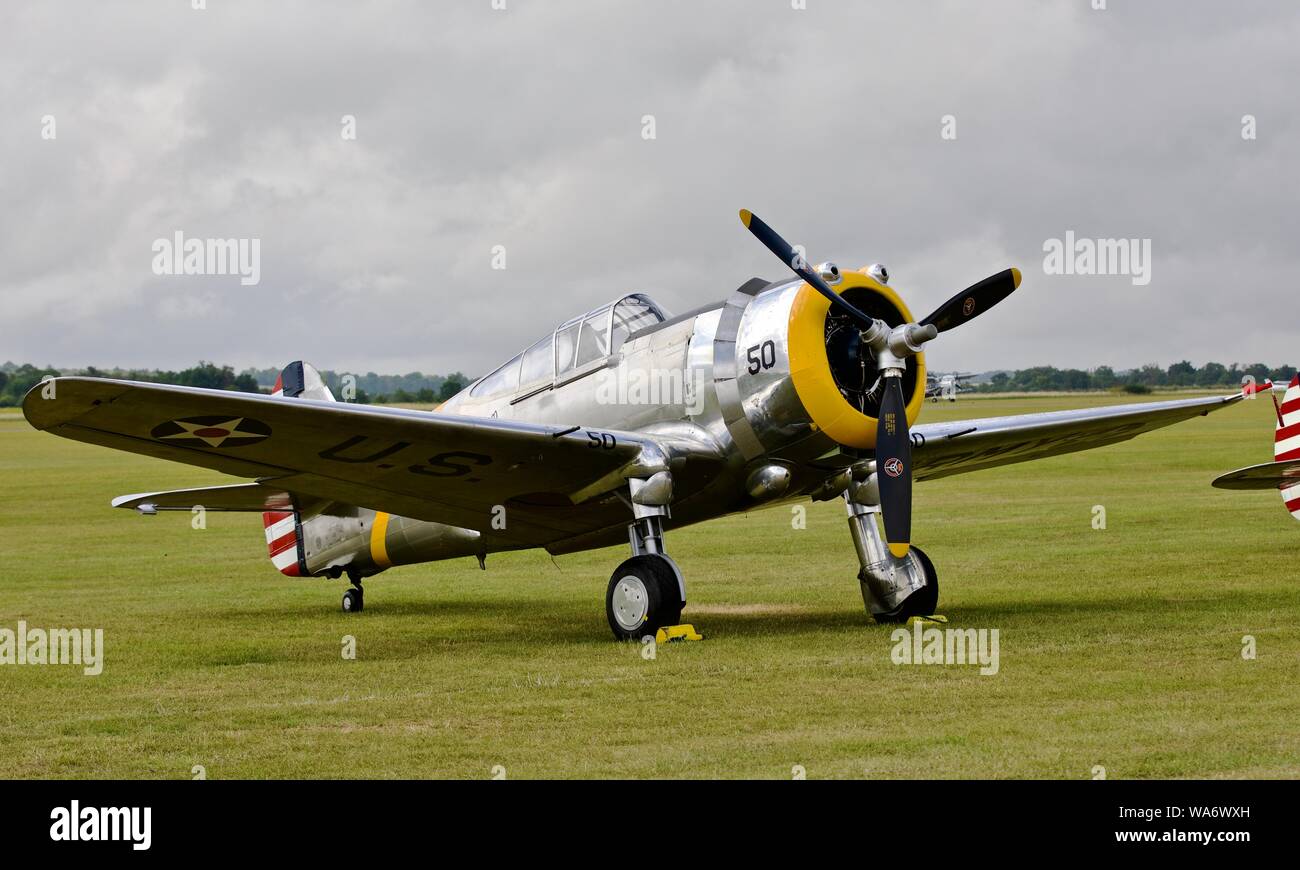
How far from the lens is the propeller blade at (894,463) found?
1068 cm

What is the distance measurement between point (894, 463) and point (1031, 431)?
314 centimetres

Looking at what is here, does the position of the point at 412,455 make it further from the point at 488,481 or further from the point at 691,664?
the point at 691,664

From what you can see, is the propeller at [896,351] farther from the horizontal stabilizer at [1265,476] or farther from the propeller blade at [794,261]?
the horizontal stabilizer at [1265,476]

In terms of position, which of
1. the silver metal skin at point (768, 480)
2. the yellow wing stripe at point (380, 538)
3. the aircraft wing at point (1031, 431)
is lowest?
the yellow wing stripe at point (380, 538)

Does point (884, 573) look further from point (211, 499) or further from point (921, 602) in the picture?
point (211, 499)

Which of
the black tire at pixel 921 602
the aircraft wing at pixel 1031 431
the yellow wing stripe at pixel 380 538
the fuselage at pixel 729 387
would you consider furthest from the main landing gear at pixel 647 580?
the yellow wing stripe at pixel 380 538

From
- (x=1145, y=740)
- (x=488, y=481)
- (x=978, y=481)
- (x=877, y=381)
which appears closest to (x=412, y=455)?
(x=488, y=481)

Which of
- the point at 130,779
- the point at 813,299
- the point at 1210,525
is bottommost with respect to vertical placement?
the point at 130,779

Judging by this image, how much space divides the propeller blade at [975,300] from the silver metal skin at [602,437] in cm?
23

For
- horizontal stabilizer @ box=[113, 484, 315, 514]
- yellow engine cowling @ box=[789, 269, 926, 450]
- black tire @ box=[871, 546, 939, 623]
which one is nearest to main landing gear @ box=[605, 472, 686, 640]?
yellow engine cowling @ box=[789, 269, 926, 450]

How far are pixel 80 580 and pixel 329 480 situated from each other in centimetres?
962

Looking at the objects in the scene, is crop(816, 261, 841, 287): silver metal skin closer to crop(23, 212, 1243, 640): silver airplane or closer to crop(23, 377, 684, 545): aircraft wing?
crop(23, 212, 1243, 640): silver airplane

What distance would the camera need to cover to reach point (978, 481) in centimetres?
3697

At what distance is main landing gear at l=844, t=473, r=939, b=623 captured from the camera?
1170 centimetres
